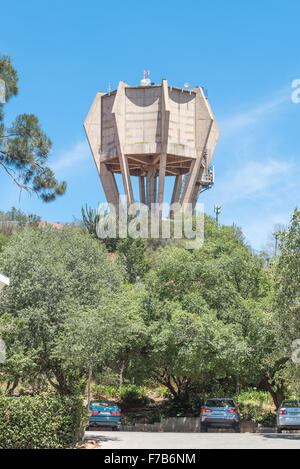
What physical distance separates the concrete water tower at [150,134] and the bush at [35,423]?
40507 mm

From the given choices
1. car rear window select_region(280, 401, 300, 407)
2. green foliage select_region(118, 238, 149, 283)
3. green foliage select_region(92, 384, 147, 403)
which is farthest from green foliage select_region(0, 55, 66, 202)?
green foliage select_region(118, 238, 149, 283)

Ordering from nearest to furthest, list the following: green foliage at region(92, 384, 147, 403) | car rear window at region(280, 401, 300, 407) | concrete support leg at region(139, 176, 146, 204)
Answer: car rear window at region(280, 401, 300, 407)
green foliage at region(92, 384, 147, 403)
concrete support leg at region(139, 176, 146, 204)

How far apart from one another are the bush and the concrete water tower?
40507mm

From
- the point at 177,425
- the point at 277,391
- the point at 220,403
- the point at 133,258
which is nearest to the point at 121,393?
the point at 177,425

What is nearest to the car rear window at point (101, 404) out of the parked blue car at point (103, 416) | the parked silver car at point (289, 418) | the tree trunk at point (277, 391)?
the parked blue car at point (103, 416)

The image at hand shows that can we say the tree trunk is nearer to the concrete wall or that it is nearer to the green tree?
the concrete wall

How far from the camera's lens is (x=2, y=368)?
21062 mm

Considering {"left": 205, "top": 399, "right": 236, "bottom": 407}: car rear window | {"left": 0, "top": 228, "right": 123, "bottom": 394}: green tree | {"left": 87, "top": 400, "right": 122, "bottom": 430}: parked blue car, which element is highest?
{"left": 0, "top": 228, "right": 123, "bottom": 394}: green tree

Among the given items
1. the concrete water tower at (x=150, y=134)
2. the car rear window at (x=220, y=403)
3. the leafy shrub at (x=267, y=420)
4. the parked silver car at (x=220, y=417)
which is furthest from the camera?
the concrete water tower at (x=150, y=134)

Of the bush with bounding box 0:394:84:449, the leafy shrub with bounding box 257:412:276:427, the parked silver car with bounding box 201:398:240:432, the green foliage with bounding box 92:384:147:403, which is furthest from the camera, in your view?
the green foliage with bounding box 92:384:147:403

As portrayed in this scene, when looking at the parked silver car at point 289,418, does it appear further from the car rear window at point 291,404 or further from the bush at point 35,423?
the bush at point 35,423

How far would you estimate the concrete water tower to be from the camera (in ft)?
176

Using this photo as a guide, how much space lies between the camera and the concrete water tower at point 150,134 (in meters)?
53.7

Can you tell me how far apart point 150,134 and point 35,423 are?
42.3m
